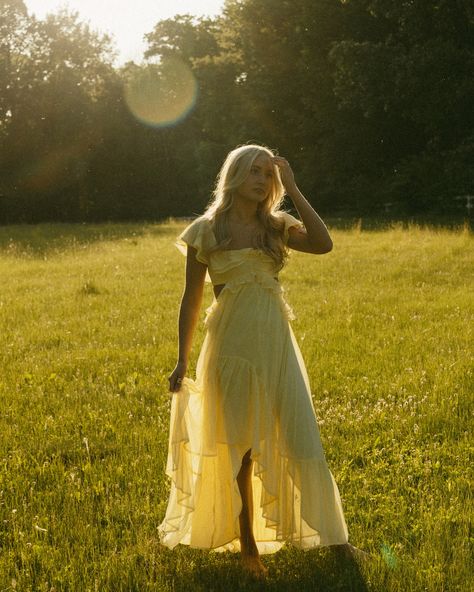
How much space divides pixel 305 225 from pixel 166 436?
275cm

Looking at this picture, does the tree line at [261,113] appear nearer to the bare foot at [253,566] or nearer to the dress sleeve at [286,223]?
the dress sleeve at [286,223]

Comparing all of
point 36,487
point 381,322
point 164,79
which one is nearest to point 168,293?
point 381,322

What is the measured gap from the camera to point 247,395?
12.8 ft

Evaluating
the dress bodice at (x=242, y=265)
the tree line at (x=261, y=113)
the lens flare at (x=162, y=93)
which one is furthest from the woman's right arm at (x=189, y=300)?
the lens flare at (x=162, y=93)

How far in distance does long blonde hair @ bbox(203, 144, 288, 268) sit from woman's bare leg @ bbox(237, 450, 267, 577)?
4.13 ft

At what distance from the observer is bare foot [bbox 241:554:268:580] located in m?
4.09

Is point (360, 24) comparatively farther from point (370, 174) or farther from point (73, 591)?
point (73, 591)

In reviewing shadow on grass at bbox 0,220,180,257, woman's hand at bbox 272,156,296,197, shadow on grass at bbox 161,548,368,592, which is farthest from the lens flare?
shadow on grass at bbox 161,548,368,592

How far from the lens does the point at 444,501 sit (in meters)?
4.88

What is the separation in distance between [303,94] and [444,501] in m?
39.7

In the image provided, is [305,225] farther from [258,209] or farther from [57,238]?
[57,238]

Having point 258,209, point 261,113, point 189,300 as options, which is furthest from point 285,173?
point 261,113

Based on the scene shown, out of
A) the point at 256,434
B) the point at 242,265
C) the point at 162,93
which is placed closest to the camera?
the point at 256,434

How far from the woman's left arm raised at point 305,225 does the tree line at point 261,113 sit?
98.6 ft
